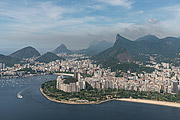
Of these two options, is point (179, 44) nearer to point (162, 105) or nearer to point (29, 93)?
point (162, 105)

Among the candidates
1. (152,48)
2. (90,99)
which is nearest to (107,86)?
(90,99)

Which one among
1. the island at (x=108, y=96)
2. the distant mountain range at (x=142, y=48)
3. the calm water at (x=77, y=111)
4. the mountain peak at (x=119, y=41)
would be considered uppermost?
the mountain peak at (x=119, y=41)

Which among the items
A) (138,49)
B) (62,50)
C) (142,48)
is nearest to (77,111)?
(138,49)

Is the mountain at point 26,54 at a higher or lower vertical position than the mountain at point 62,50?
lower

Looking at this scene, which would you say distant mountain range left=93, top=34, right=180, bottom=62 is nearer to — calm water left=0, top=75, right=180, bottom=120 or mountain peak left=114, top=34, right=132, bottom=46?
mountain peak left=114, top=34, right=132, bottom=46

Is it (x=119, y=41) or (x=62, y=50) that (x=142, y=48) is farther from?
Result: (x=62, y=50)

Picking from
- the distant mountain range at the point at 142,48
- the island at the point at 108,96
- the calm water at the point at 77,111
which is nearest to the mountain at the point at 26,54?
the distant mountain range at the point at 142,48

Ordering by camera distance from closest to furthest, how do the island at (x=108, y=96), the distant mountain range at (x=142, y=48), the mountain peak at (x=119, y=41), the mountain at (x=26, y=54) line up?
1. the island at (x=108, y=96)
2. the distant mountain range at (x=142, y=48)
3. the mountain at (x=26, y=54)
4. the mountain peak at (x=119, y=41)

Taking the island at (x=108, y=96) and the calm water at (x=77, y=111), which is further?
the island at (x=108, y=96)

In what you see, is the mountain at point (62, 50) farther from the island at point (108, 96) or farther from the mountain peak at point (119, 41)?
the island at point (108, 96)
